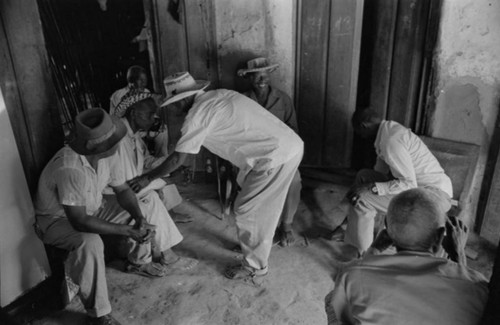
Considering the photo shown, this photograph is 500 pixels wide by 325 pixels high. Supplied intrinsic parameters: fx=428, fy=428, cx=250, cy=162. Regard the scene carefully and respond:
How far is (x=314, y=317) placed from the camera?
9.66ft

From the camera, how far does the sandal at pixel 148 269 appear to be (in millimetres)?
3391

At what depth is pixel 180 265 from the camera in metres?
3.51

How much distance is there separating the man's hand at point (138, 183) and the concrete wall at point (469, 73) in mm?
2484

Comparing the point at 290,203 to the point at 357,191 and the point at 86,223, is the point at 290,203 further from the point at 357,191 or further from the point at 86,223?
the point at 86,223

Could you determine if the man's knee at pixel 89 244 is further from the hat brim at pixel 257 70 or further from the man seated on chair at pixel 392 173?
the hat brim at pixel 257 70

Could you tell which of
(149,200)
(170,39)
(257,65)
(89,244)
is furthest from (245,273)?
(170,39)

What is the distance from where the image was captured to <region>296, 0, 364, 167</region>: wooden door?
411 cm

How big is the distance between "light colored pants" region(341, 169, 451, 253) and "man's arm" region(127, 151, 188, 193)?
1.42 m

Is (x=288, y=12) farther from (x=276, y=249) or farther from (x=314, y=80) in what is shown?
(x=276, y=249)

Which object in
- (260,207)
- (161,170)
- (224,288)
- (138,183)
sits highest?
(161,170)

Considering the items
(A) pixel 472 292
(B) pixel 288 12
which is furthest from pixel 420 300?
(B) pixel 288 12

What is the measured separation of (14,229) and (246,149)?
1.66 meters

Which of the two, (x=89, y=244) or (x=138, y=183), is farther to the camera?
(x=138, y=183)

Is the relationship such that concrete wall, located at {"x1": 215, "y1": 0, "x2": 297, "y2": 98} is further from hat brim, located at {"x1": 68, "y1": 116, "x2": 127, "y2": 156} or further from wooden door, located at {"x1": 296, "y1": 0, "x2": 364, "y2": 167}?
hat brim, located at {"x1": 68, "y1": 116, "x2": 127, "y2": 156}
